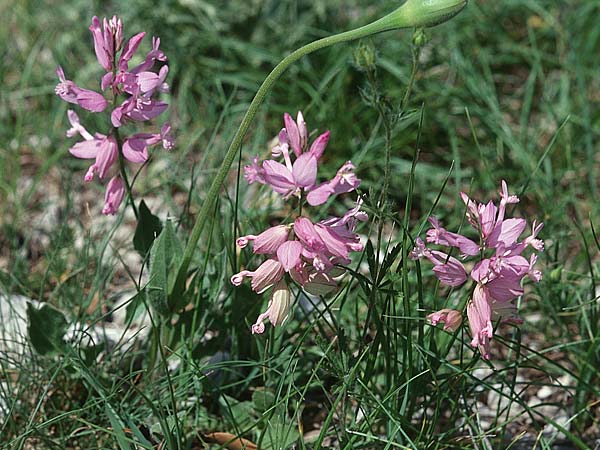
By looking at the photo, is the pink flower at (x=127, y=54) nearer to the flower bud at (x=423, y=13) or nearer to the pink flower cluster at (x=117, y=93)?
the pink flower cluster at (x=117, y=93)

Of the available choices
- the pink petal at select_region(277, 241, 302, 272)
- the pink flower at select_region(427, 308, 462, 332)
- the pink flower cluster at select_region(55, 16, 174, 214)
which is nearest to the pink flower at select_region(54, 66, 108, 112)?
the pink flower cluster at select_region(55, 16, 174, 214)

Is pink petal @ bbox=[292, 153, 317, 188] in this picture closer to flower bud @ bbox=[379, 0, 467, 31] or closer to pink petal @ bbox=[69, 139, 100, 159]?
flower bud @ bbox=[379, 0, 467, 31]

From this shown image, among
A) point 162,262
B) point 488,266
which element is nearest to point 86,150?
point 162,262

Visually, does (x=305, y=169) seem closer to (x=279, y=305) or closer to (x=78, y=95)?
(x=279, y=305)

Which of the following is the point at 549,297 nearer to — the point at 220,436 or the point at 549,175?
the point at 549,175

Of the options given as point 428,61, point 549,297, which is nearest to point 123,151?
point 549,297

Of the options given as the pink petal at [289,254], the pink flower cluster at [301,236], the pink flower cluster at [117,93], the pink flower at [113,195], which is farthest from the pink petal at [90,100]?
the pink petal at [289,254]

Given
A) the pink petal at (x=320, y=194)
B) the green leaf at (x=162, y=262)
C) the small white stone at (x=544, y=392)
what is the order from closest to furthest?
1. the pink petal at (x=320, y=194)
2. the green leaf at (x=162, y=262)
3. the small white stone at (x=544, y=392)
